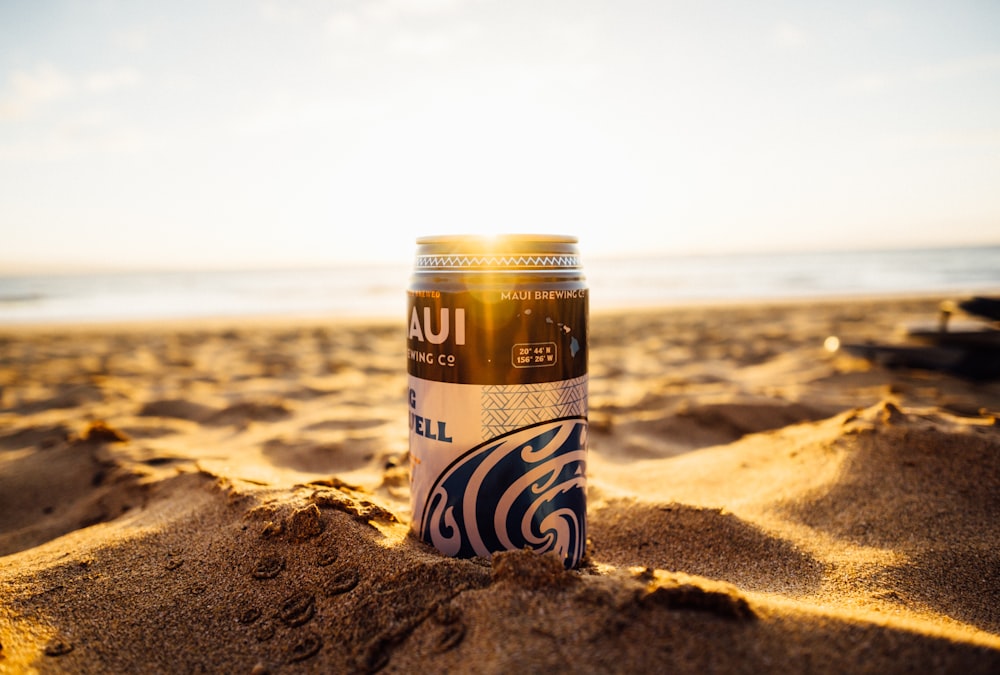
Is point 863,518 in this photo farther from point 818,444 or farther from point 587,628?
point 587,628

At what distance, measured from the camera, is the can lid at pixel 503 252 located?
4.58ft

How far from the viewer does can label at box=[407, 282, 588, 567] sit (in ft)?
4.61

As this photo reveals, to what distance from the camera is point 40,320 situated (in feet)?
37.0

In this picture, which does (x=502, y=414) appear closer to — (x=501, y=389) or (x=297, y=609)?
(x=501, y=389)

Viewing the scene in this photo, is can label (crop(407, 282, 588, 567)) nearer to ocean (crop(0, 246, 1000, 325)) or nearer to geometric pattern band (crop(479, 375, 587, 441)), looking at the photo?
geometric pattern band (crop(479, 375, 587, 441))

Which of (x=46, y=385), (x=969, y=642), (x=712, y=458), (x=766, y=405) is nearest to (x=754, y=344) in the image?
(x=766, y=405)

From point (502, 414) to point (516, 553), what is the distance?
31 centimetres

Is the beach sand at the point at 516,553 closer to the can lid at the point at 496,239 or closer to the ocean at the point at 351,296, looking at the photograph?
the can lid at the point at 496,239

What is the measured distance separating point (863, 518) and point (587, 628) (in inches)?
48.5

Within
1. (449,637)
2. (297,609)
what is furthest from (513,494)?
(297,609)

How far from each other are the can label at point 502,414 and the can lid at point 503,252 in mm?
50

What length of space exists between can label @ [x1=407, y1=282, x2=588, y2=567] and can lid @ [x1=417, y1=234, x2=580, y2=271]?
2.0 inches

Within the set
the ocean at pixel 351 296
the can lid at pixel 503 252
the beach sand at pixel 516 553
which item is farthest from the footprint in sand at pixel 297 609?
the ocean at pixel 351 296

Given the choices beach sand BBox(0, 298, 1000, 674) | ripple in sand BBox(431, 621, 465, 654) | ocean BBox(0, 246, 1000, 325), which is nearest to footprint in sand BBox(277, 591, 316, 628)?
beach sand BBox(0, 298, 1000, 674)
